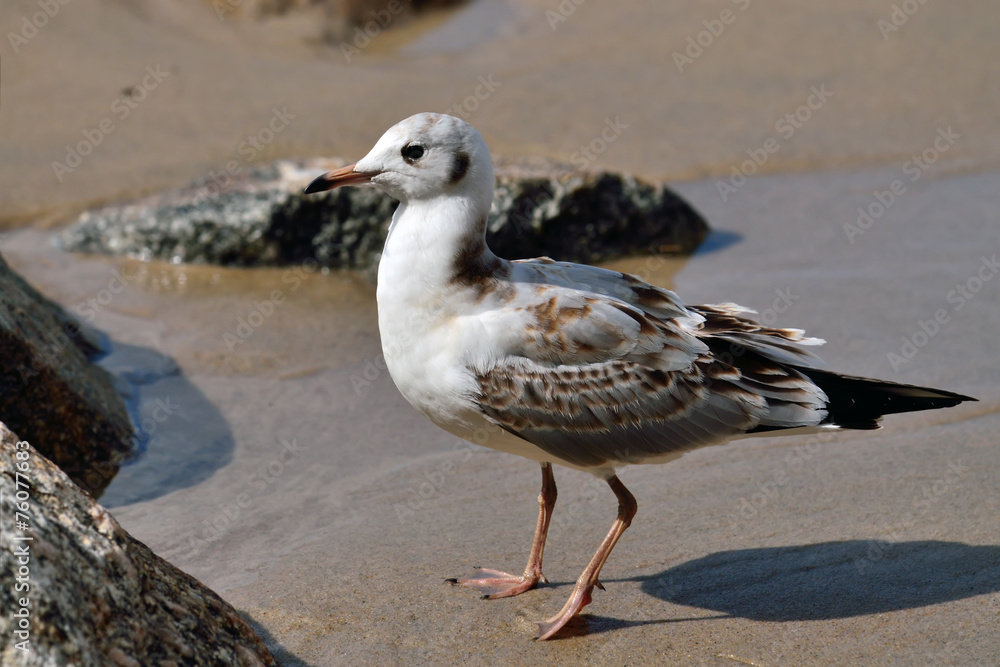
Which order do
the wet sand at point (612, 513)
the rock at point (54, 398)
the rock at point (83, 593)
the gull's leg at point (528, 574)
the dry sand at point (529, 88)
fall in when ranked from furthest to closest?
the dry sand at point (529, 88) → the rock at point (54, 398) → the gull's leg at point (528, 574) → the wet sand at point (612, 513) → the rock at point (83, 593)

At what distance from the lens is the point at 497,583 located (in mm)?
4250

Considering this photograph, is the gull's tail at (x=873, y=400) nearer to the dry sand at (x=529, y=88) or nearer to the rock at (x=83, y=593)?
the rock at (x=83, y=593)

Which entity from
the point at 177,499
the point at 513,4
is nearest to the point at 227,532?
the point at 177,499

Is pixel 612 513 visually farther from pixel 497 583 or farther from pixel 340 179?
pixel 340 179

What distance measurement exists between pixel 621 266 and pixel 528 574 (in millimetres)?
3515

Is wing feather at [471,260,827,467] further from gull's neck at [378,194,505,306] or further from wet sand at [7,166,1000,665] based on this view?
wet sand at [7,166,1000,665]

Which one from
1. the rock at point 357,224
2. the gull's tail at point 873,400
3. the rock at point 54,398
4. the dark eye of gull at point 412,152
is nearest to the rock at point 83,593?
the dark eye of gull at point 412,152

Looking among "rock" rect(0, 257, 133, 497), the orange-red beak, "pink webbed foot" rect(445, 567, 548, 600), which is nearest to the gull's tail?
"pink webbed foot" rect(445, 567, 548, 600)

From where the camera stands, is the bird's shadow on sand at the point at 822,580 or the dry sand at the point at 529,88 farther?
the dry sand at the point at 529,88

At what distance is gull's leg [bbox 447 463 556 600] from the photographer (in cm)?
421

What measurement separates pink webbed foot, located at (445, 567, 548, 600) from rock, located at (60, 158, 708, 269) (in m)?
3.43

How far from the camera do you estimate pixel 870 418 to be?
4.07m

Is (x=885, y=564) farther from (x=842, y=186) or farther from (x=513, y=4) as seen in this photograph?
(x=513, y=4)

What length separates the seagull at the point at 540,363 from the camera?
3.99 meters
